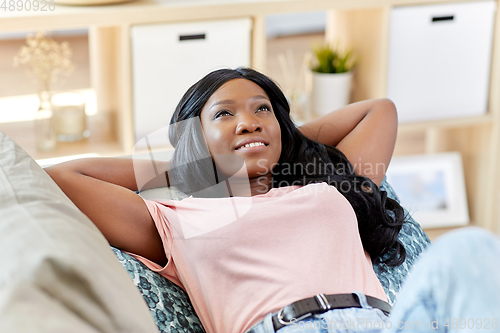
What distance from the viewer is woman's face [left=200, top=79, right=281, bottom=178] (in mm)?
1172

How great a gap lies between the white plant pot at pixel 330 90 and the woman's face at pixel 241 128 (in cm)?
90

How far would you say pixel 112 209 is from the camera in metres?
1.01

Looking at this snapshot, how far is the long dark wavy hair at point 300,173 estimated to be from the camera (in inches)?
47.5

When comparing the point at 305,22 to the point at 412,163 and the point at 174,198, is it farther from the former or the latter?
the point at 174,198

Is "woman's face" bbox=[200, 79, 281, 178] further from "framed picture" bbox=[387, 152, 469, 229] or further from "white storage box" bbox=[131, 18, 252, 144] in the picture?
"framed picture" bbox=[387, 152, 469, 229]

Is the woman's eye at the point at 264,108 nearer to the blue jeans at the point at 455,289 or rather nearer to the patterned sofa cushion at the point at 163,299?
the patterned sofa cushion at the point at 163,299

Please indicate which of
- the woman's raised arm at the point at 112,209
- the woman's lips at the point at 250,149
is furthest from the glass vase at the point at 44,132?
the woman's lips at the point at 250,149

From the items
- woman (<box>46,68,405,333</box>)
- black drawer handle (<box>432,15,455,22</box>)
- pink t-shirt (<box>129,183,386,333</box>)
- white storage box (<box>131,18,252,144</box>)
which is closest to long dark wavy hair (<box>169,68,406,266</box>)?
woman (<box>46,68,405,333</box>)

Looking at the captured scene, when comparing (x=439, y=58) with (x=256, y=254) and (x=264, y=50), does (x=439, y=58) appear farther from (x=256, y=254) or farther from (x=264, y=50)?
(x=256, y=254)

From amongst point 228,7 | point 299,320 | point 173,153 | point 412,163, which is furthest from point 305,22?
point 299,320

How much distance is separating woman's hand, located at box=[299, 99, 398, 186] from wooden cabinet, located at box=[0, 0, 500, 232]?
584 mm

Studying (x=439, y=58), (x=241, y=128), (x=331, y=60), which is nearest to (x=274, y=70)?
(x=331, y=60)

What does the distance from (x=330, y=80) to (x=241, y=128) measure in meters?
1.00

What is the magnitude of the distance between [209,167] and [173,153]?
11cm
